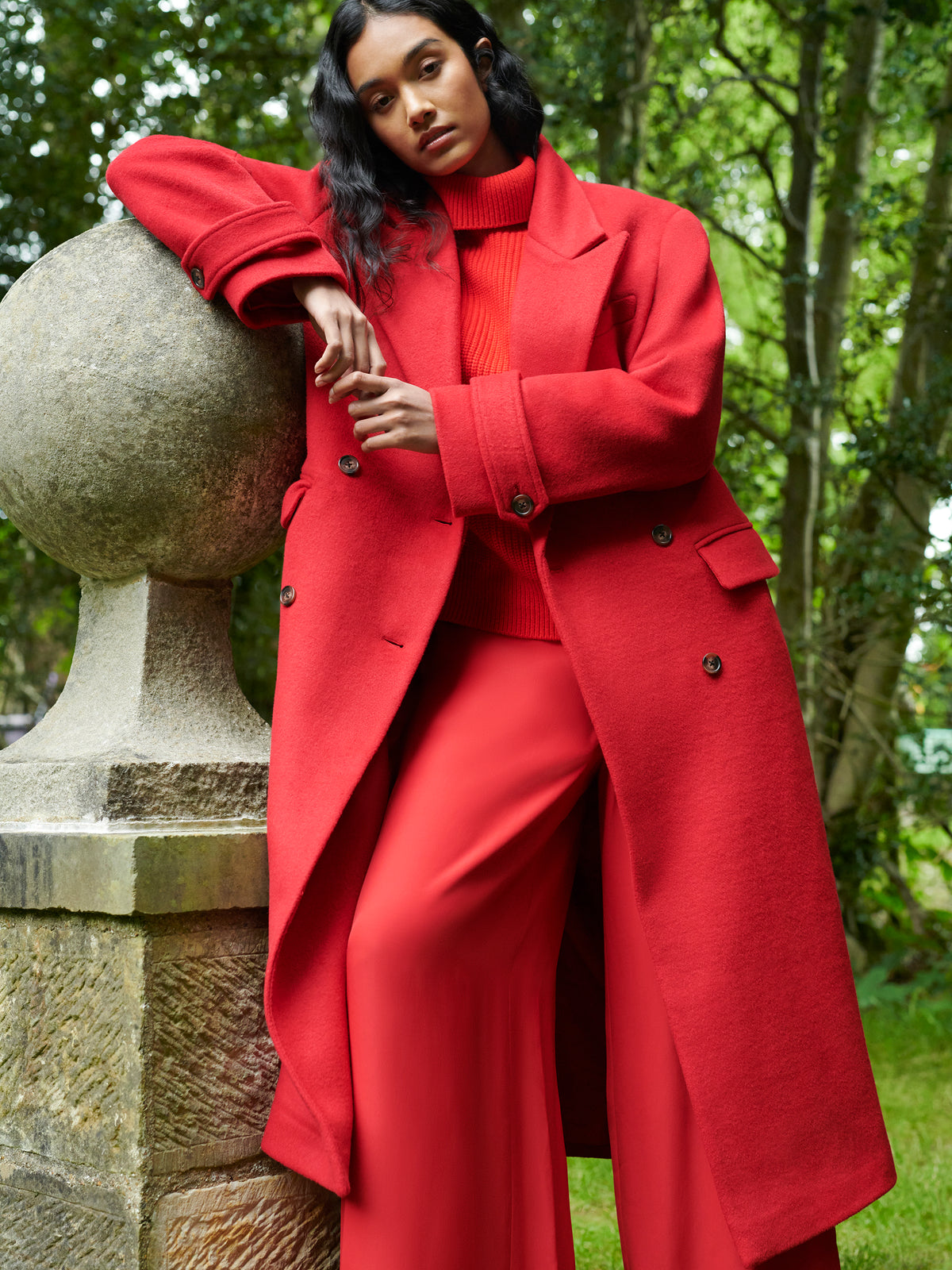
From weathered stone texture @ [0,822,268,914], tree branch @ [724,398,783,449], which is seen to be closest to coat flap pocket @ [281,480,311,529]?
weathered stone texture @ [0,822,268,914]

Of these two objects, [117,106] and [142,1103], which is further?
[117,106]

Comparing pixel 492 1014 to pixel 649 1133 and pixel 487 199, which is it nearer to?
pixel 649 1133

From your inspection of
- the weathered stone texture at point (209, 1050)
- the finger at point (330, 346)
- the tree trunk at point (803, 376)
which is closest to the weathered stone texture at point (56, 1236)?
the weathered stone texture at point (209, 1050)

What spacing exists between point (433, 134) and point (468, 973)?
1374 mm

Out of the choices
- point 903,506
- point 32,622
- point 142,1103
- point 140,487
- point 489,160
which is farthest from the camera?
point 32,622

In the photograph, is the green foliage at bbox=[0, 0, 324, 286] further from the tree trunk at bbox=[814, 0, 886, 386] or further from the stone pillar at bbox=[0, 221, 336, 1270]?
the stone pillar at bbox=[0, 221, 336, 1270]

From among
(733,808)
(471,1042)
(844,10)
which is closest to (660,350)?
(733,808)

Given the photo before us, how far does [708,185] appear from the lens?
511 centimetres

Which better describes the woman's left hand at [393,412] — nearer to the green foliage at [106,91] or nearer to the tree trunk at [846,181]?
the tree trunk at [846,181]

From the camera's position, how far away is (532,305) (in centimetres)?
197

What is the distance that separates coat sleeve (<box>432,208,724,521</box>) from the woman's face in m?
0.51

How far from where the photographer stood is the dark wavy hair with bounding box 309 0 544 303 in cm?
205

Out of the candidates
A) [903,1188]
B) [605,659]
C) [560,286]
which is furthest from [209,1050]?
[903,1188]

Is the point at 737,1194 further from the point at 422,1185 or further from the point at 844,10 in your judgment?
the point at 844,10
